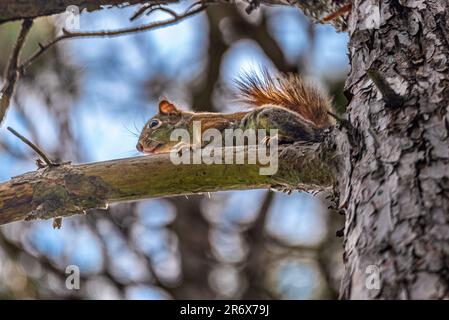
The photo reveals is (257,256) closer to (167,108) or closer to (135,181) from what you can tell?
(167,108)

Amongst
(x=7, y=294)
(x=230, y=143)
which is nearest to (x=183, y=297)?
(x=7, y=294)

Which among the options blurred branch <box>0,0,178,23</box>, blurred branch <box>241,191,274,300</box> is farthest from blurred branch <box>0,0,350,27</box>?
blurred branch <box>241,191,274,300</box>

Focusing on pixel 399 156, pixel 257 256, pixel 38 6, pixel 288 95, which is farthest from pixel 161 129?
pixel 399 156

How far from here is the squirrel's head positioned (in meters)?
2.45

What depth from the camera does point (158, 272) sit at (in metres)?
3.44

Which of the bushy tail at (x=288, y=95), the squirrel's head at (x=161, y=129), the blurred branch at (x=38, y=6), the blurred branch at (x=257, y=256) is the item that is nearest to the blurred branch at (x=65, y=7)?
the blurred branch at (x=38, y=6)

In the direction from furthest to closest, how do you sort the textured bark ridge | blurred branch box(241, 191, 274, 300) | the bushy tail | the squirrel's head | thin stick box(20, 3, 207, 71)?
1. blurred branch box(241, 191, 274, 300)
2. the squirrel's head
3. the bushy tail
4. thin stick box(20, 3, 207, 71)
5. the textured bark ridge

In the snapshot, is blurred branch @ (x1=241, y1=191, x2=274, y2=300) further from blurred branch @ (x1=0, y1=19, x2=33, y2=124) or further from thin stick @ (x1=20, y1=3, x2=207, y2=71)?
blurred branch @ (x1=0, y1=19, x2=33, y2=124)

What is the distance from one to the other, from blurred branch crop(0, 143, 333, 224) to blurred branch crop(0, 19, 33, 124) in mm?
303

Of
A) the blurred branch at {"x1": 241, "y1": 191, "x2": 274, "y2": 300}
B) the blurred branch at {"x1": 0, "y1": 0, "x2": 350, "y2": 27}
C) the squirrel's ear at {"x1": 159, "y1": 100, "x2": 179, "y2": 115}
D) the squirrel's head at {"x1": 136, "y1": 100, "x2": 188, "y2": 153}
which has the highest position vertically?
the blurred branch at {"x1": 0, "y1": 0, "x2": 350, "y2": 27}

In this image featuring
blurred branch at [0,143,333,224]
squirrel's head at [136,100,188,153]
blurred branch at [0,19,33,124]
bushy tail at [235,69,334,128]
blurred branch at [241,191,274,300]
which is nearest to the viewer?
blurred branch at [0,143,333,224]

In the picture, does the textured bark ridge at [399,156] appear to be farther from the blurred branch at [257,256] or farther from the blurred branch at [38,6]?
the blurred branch at [257,256]

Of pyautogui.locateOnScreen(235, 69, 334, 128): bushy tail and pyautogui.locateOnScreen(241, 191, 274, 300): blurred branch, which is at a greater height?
pyautogui.locateOnScreen(235, 69, 334, 128): bushy tail
